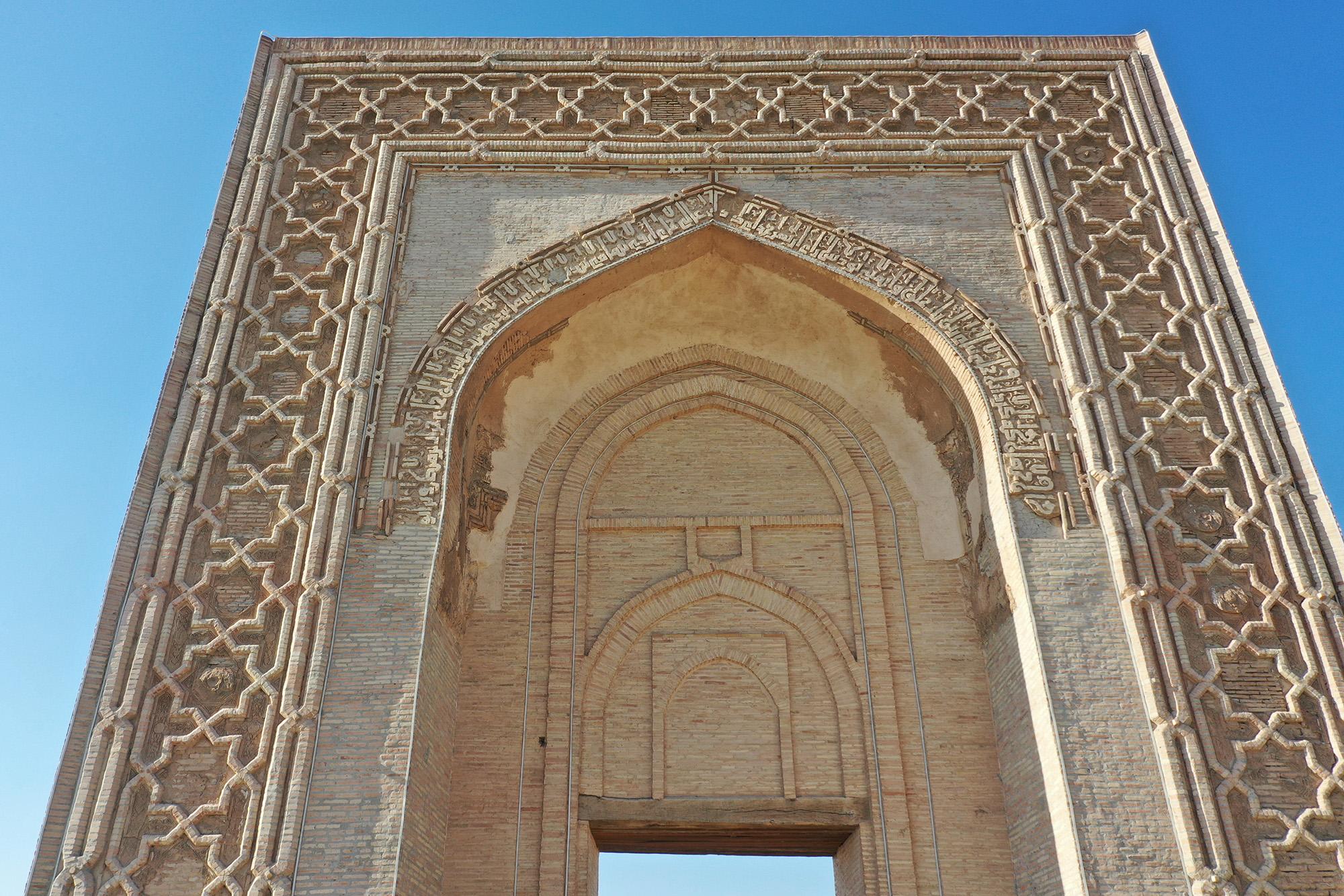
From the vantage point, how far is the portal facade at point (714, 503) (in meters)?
4.77

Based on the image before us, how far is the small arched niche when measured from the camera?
5516 mm

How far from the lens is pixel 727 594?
6207 millimetres

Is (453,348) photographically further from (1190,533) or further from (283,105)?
(1190,533)

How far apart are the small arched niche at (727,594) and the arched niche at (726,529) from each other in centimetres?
1

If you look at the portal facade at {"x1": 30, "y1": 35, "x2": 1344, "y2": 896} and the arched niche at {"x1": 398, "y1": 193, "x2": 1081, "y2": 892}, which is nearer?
the portal facade at {"x1": 30, "y1": 35, "x2": 1344, "y2": 896}

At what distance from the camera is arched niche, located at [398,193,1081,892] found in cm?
550

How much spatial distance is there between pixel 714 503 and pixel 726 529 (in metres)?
0.17

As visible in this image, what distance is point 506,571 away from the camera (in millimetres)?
6195

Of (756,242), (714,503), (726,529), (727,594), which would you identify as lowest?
(727,594)

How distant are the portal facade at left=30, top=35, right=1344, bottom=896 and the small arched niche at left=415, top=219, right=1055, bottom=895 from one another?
24 millimetres

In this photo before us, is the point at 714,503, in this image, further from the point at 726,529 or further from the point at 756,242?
the point at 756,242

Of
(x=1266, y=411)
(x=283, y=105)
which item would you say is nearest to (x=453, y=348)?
(x=283, y=105)

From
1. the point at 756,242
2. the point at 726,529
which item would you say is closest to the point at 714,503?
the point at 726,529

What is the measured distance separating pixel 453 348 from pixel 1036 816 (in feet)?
11.8
